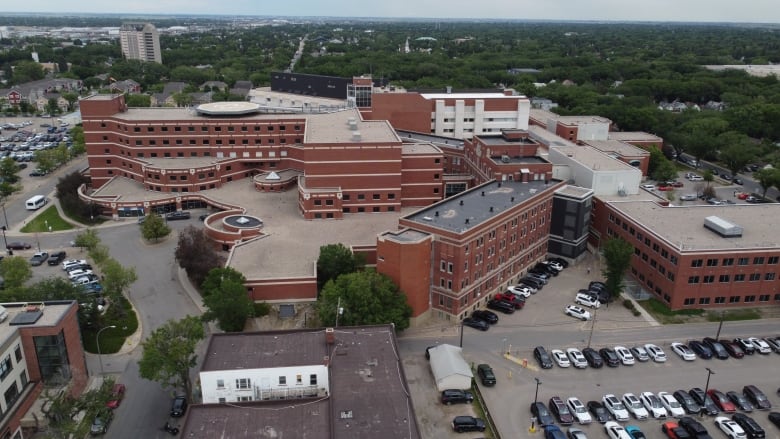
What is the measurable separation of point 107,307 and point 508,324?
4225 centimetres

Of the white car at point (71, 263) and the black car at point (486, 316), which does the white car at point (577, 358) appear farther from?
the white car at point (71, 263)

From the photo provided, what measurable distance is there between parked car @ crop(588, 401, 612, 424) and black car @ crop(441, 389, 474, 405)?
959 cm

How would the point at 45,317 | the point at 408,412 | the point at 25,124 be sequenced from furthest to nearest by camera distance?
the point at 25,124
the point at 45,317
the point at 408,412

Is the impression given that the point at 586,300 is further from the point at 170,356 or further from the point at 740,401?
the point at 170,356

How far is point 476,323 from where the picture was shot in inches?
2291

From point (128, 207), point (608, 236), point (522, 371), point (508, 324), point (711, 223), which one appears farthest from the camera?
point (128, 207)

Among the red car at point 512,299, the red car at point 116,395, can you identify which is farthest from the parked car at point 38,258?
the red car at point 512,299

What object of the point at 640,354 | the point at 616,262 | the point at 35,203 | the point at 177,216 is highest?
the point at 616,262

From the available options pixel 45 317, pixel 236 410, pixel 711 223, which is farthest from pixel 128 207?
pixel 711 223

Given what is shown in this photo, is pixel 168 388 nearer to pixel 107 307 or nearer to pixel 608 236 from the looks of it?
pixel 107 307

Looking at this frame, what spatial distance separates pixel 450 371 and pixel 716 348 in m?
26.7

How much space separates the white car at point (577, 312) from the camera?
197 ft

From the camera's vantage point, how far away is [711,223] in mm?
64625

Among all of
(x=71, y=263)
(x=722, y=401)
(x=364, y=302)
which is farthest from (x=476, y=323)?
(x=71, y=263)
